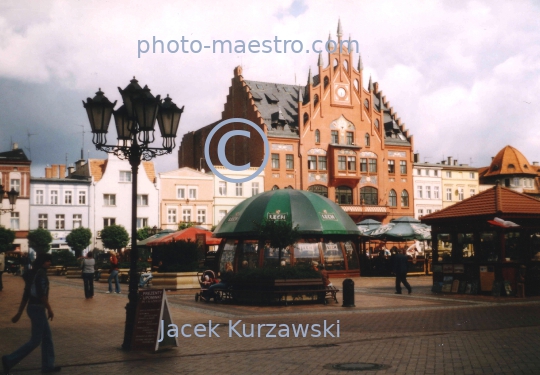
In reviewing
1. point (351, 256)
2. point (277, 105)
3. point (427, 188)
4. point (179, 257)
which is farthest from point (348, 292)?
point (427, 188)

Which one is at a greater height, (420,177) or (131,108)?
(420,177)

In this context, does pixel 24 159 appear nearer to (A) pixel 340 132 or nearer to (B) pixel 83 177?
(B) pixel 83 177

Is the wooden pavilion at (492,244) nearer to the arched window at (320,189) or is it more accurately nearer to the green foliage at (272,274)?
the green foliage at (272,274)

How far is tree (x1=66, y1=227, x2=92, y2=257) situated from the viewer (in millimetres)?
64875

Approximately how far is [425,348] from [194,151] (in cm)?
7152

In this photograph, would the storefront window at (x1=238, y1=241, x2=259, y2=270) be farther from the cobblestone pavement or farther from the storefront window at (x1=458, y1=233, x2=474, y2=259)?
the cobblestone pavement

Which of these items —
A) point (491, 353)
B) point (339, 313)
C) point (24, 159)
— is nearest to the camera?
point (491, 353)

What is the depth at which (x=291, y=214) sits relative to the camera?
3534 cm

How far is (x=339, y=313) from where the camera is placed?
17797 millimetres

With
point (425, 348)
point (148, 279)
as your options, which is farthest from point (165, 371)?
point (148, 279)

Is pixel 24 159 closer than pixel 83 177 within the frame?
Yes

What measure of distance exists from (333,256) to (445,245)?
12178mm

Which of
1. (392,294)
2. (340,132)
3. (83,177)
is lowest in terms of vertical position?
(392,294)


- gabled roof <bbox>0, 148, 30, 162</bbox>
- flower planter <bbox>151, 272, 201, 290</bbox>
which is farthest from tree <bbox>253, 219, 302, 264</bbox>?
gabled roof <bbox>0, 148, 30, 162</bbox>
